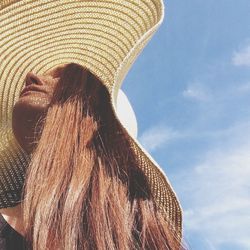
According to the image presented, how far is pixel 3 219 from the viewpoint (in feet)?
5.08

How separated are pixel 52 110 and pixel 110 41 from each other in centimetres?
25

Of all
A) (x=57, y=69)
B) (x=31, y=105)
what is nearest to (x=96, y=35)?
(x=57, y=69)

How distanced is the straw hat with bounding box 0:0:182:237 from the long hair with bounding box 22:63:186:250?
5cm

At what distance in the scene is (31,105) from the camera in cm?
151

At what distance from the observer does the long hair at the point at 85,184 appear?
1324 mm

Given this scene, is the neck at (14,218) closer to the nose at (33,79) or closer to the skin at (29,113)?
the skin at (29,113)

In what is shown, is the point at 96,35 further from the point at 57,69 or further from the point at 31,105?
the point at 31,105

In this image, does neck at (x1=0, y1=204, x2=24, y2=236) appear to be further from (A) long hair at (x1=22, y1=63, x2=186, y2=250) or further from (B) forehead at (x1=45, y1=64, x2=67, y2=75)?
(B) forehead at (x1=45, y1=64, x2=67, y2=75)

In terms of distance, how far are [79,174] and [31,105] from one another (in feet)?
0.84

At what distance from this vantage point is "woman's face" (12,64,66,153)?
1.52 m

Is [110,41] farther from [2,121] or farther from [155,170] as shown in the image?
[2,121]

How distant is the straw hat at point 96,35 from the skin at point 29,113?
0.31 feet

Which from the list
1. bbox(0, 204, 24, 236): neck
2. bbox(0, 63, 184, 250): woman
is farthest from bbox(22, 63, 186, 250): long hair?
bbox(0, 204, 24, 236): neck

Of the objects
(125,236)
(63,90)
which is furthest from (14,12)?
(125,236)
